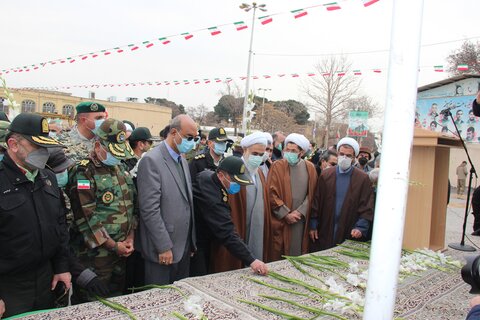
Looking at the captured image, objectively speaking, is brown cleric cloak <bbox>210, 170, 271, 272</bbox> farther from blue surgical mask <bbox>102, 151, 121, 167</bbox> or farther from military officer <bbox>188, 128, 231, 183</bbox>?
blue surgical mask <bbox>102, 151, 121, 167</bbox>

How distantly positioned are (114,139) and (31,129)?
72 cm

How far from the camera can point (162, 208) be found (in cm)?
287

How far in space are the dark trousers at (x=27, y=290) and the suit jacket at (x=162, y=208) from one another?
2.40 feet

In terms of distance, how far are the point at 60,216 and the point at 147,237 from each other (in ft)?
2.32

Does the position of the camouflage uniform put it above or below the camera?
above

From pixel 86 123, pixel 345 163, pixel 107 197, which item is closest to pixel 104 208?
pixel 107 197

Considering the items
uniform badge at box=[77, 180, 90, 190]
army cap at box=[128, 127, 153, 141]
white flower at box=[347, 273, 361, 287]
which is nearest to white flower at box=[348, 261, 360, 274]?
white flower at box=[347, 273, 361, 287]

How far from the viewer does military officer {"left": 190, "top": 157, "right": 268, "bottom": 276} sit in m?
2.77

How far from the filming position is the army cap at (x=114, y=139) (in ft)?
9.07

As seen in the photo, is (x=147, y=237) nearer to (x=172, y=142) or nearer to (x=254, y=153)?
(x=172, y=142)

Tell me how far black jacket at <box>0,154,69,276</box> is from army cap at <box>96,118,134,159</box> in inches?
22.2

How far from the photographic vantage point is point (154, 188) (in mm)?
2797

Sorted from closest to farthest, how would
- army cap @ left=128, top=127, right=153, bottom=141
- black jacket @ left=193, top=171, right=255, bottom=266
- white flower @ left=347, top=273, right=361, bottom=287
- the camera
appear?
the camera → white flower @ left=347, top=273, right=361, bottom=287 → black jacket @ left=193, top=171, right=255, bottom=266 → army cap @ left=128, top=127, right=153, bottom=141

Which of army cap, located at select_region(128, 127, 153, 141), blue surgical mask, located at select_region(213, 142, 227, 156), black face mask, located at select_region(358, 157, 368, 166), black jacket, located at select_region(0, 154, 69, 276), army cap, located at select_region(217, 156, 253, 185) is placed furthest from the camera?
black face mask, located at select_region(358, 157, 368, 166)
